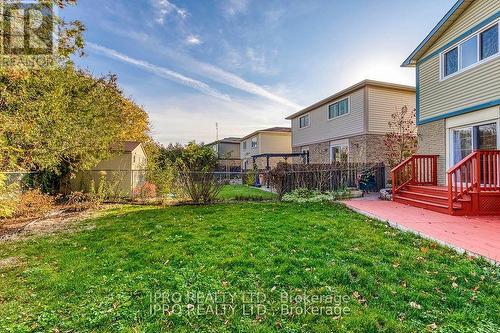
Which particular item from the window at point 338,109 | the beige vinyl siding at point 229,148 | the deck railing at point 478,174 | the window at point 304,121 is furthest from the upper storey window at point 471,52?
the beige vinyl siding at point 229,148

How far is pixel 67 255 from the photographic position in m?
4.66

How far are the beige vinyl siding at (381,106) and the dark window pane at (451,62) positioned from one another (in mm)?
5121

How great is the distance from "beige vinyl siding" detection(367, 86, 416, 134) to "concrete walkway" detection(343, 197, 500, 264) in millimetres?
7502

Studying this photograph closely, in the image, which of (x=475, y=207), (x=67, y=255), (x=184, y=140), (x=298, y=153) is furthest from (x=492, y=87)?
(x=184, y=140)

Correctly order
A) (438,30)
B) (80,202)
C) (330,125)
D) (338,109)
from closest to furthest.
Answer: (438,30) < (80,202) < (338,109) < (330,125)

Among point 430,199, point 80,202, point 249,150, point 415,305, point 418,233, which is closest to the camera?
point 415,305

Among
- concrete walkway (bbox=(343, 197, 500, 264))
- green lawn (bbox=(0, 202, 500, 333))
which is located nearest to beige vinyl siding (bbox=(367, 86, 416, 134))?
concrete walkway (bbox=(343, 197, 500, 264))

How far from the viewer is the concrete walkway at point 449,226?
15.1 feet

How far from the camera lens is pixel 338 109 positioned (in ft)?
55.9

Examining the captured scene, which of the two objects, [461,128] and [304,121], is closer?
[461,128]

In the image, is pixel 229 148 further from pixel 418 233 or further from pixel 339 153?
pixel 418 233

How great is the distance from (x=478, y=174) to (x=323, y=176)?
17.2 ft

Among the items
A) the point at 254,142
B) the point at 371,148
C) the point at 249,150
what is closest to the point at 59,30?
the point at 371,148

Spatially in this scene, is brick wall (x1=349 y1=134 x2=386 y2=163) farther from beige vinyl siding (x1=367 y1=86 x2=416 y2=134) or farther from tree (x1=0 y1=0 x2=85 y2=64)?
tree (x1=0 y1=0 x2=85 y2=64)
